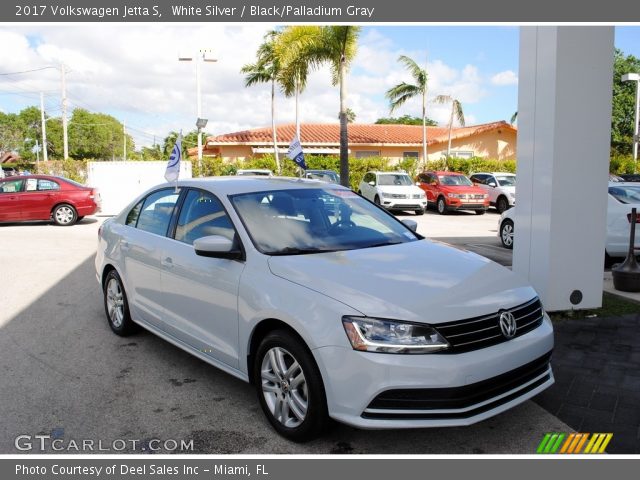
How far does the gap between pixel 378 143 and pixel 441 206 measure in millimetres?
13661

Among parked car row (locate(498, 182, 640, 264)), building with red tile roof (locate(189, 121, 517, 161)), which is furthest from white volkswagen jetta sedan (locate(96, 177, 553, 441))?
building with red tile roof (locate(189, 121, 517, 161))

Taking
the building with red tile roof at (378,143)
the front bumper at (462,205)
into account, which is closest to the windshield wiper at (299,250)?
the front bumper at (462,205)

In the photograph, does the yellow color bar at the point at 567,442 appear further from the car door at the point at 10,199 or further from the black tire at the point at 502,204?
the black tire at the point at 502,204

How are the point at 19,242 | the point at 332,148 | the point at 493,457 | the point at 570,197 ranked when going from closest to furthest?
1. the point at 493,457
2. the point at 570,197
3. the point at 19,242
4. the point at 332,148

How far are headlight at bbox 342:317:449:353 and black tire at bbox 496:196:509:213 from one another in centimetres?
2021

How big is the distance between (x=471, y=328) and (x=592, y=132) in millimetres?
4157

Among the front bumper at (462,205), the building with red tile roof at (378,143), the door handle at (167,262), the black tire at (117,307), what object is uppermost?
the building with red tile roof at (378,143)

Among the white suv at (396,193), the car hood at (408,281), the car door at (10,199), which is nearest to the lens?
the car hood at (408,281)

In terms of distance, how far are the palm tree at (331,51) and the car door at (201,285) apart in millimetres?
15901

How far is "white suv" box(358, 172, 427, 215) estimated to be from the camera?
2122 centimetres

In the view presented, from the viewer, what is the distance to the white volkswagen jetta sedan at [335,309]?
320cm
